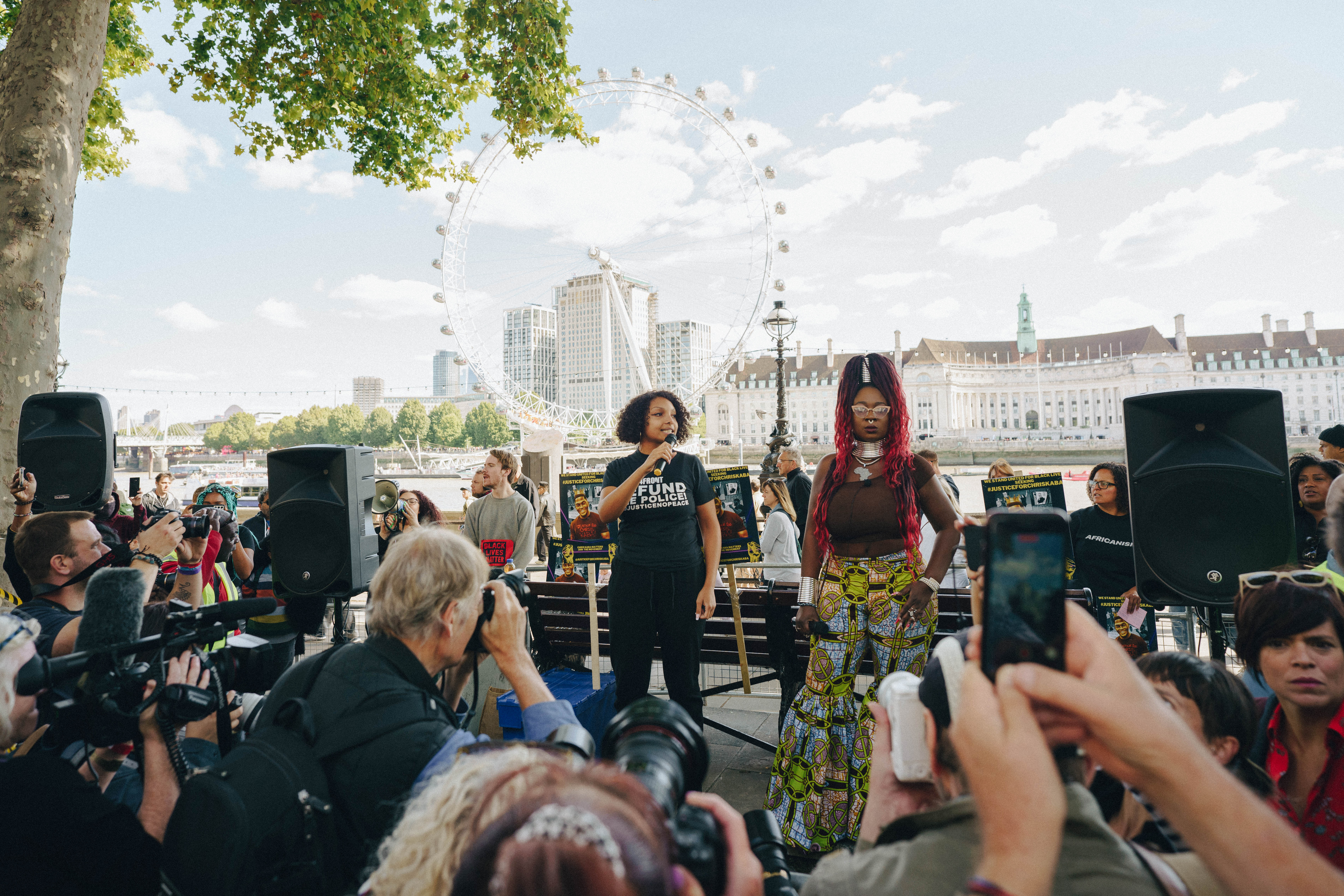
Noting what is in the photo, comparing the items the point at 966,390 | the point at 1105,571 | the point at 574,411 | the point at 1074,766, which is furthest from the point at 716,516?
the point at 966,390

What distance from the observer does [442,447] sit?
8469 centimetres

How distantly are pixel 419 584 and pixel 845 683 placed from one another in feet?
5.88

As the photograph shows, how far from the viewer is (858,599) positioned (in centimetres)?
278

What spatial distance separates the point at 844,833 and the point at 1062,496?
9.53ft

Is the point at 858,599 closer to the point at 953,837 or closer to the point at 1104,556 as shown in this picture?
the point at 953,837

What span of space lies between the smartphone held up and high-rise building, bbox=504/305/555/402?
29.8m

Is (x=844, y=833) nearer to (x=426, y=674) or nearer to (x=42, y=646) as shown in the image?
(x=426, y=674)

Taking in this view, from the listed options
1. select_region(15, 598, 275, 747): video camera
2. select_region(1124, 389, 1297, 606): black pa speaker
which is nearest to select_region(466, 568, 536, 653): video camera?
select_region(15, 598, 275, 747): video camera

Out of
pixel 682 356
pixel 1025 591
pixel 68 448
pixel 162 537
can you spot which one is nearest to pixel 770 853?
pixel 1025 591

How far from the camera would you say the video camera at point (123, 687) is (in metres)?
1.43

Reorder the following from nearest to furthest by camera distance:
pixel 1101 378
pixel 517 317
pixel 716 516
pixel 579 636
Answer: pixel 716 516 → pixel 579 636 → pixel 517 317 → pixel 1101 378

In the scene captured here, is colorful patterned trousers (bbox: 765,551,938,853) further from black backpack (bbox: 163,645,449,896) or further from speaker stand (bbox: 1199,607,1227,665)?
black backpack (bbox: 163,645,449,896)

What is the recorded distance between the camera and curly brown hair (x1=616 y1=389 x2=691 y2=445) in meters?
3.68

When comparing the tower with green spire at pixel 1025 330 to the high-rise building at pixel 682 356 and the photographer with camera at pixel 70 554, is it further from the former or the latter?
the photographer with camera at pixel 70 554
